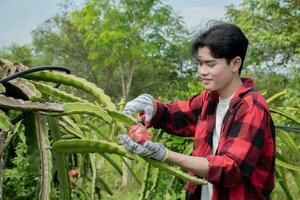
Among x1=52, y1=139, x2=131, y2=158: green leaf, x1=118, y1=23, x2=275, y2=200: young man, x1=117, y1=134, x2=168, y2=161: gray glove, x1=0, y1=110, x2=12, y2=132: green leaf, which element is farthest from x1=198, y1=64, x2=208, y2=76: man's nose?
x1=0, y1=110, x2=12, y2=132: green leaf

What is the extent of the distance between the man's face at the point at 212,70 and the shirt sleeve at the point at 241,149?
12cm

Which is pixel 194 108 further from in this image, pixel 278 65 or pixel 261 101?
pixel 278 65

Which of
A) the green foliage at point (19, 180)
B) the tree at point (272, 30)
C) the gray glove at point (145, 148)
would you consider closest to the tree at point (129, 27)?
the tree at point (272, 30)

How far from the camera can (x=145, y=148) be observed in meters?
1.23

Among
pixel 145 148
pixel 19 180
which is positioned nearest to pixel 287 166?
pixel 145 148

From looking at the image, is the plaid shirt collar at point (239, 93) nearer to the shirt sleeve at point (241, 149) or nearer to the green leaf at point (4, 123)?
the shirt sleeve at point (241, 149)

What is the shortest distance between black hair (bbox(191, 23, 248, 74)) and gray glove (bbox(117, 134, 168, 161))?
0.50 metres

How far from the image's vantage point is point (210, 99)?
1845 millimetres

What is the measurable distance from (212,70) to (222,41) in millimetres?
99

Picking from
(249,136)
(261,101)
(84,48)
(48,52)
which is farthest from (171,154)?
(48,52)

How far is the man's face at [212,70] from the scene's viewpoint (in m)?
1.66

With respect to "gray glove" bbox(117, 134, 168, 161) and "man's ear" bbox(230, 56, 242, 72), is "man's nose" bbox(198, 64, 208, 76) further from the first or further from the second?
"gray glove" bbox(117, 134, 168, 161)

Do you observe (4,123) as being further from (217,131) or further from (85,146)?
(217,131)

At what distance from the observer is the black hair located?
1.68m
